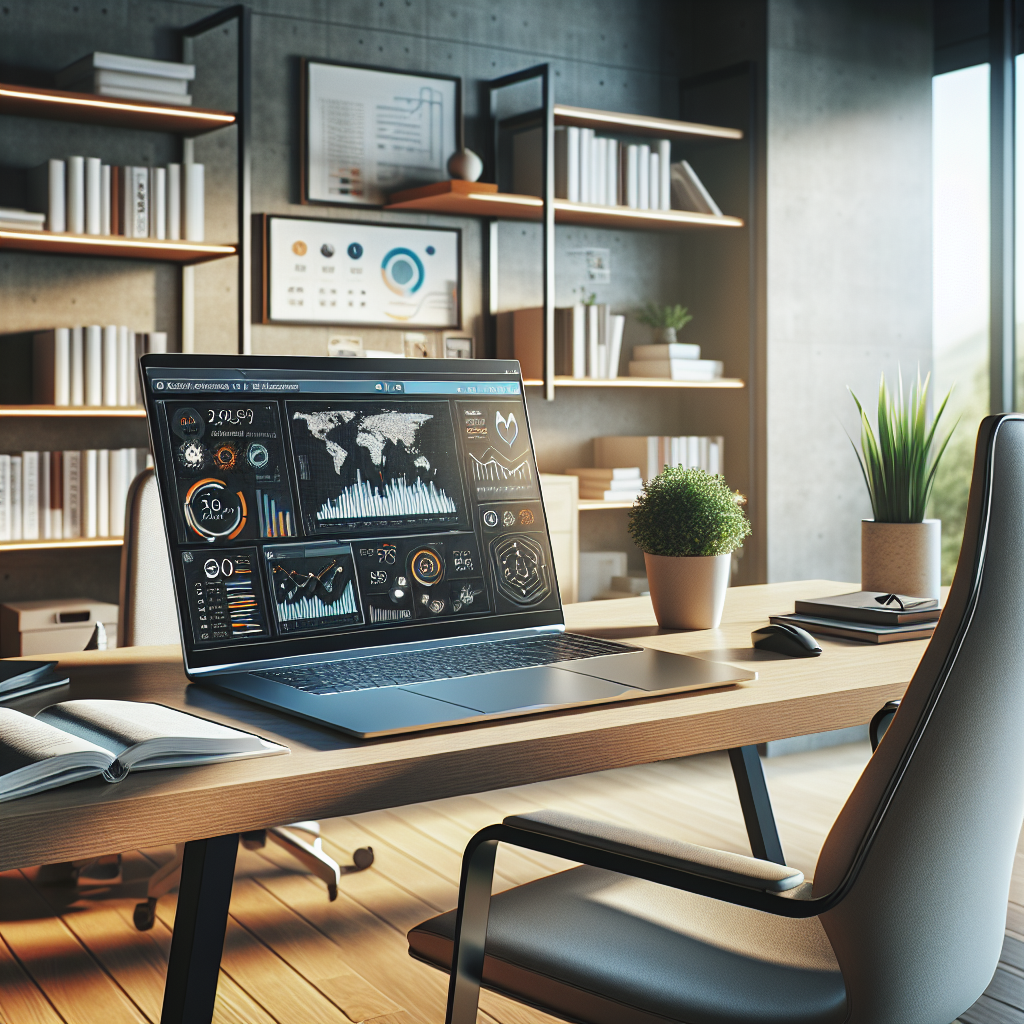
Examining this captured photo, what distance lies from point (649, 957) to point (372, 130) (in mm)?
3222

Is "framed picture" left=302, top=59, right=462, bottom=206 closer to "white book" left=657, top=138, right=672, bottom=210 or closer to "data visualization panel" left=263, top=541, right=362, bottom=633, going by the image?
"white book" left=657, top=138, right=672, bottom=210

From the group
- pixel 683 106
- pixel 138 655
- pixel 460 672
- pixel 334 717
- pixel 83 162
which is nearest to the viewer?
pixel 334 717

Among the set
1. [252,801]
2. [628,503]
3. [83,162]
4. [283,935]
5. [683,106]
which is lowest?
[283,935]

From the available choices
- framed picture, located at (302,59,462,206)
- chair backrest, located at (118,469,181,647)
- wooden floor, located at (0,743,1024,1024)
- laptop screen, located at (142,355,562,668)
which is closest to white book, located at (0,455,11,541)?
wooden floor, located at (0,743,1024,1024)

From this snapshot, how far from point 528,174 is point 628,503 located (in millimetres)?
1175

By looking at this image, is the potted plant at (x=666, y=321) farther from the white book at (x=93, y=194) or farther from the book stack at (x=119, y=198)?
the white book at (x=93, y=194)

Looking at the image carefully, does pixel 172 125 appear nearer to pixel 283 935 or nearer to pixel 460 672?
pixel 283 935

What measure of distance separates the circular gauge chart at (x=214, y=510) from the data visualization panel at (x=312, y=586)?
50 millimetres

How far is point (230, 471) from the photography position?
1.40 m

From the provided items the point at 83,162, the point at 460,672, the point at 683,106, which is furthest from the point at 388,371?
the point at 683,106

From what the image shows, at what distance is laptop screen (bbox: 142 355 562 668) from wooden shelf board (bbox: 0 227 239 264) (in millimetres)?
1885

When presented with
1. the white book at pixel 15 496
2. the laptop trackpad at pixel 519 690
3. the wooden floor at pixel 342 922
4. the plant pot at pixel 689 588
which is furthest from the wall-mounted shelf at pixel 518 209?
the laptop trackpad at pixel 519 690

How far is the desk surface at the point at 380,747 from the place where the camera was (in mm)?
889

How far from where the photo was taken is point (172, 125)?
11.2 feet
